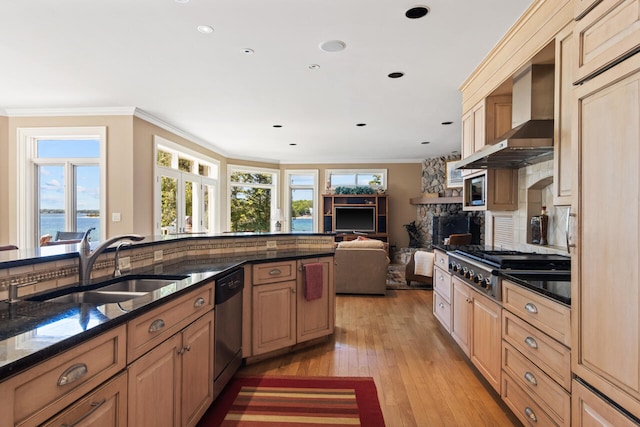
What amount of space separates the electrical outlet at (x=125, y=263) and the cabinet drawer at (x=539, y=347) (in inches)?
95.7

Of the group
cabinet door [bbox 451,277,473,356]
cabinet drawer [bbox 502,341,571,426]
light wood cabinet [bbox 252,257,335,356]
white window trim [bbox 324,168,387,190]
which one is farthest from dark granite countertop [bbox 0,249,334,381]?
white window trim [bbox 324,168,387,190]

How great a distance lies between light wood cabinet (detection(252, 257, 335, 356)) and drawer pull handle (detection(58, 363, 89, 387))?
5.54 feet

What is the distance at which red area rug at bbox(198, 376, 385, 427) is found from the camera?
6.86 ft

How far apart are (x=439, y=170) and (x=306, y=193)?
3.55 meters

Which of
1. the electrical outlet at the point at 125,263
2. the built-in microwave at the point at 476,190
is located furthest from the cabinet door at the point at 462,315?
the electrical outlet at the point at 125,263

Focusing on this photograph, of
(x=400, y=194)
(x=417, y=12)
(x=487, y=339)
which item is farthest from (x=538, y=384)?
(x=400, y=194)

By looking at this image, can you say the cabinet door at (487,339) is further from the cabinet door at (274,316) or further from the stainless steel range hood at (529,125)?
the cabinet door at (274,316)

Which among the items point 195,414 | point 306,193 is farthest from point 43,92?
point 306,193

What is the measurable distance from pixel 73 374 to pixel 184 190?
5979 mm

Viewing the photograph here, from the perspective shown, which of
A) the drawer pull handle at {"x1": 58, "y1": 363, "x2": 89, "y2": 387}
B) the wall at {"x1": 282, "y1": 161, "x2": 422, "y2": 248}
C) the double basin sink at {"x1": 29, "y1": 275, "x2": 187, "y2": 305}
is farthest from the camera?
the wall at {"x1": 282, "y1": 161, "x2": 422, "y2": 248}

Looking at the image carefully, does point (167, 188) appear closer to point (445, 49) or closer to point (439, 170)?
point (445, 49)

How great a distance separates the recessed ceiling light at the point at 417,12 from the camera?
7.82 ft

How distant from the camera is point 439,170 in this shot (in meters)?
8.57

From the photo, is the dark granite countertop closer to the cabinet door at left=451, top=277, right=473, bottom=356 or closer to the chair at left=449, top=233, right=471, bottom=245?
the cabinet door at left=451, top=277, right=473, bottom=356
